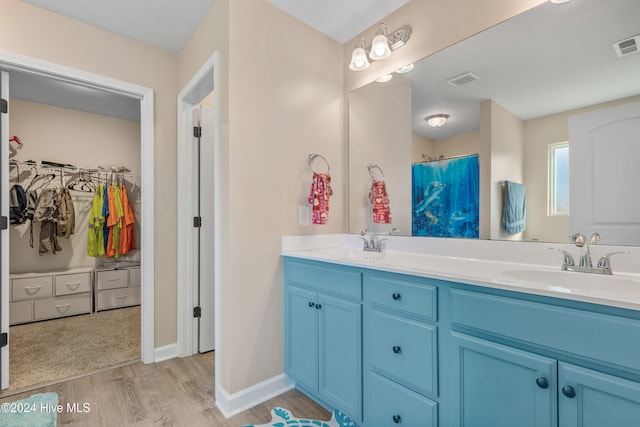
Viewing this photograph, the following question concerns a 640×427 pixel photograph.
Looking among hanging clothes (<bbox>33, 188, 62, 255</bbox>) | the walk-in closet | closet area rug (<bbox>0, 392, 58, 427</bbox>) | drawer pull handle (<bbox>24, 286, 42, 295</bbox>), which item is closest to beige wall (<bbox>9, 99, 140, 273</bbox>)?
the walk-in closet

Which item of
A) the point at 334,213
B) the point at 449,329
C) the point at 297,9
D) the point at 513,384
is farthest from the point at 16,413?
the point at 297,9

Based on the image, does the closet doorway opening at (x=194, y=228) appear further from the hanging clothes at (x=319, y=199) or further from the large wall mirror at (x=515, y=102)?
the large wall mirror at (x=515, y=102)

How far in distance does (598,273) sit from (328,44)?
2.15 meters

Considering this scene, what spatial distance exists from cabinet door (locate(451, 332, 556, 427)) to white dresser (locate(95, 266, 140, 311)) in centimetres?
394

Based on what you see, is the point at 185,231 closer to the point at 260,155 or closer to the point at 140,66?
the point at 260,155

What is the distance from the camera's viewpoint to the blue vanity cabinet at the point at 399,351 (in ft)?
4.05

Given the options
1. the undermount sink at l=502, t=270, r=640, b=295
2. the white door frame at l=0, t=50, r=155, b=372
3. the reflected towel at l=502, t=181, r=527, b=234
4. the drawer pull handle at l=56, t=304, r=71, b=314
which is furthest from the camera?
the drawer pull handle at l=56, t=304, r=71, b=314

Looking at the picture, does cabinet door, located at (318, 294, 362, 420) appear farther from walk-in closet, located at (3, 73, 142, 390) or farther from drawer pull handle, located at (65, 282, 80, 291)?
drawer pull handle, located at (65, 282, 80, 291)

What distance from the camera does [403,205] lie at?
2.01 meters

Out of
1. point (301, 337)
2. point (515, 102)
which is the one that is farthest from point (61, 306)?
point (515, 102)

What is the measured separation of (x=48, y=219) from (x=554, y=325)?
470 centimetres

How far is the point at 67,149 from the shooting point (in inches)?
148

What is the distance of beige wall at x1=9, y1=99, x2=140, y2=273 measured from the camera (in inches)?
137

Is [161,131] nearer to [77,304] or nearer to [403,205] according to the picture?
[403,205]
